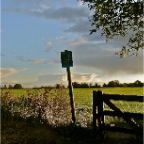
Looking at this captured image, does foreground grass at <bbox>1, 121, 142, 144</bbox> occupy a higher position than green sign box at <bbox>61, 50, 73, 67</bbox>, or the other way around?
green sign box at <bbox>61, 50, 73, 67</bbox>

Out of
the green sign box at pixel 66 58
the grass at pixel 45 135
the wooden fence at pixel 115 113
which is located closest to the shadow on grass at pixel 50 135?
the grass at pixel 45 135

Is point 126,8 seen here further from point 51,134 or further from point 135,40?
point 51,134

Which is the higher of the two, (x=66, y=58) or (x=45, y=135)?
(x=66, y=58)

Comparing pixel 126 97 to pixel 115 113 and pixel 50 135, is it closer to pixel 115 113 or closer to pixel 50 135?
pixel 115 113

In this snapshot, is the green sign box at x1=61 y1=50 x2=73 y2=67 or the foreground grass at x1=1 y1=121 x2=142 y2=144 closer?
the foreground grass at x1=1 y1=121 x2=142 y2=144

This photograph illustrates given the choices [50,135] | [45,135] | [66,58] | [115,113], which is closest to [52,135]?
[50,135]

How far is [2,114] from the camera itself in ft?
54.6

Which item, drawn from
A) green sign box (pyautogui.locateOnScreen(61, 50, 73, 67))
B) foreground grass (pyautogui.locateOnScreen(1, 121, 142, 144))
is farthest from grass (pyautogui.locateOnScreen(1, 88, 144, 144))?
green sign box (pyautogui.locateOnScreen(61, 50, 73, 67))

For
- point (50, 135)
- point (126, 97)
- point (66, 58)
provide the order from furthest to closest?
point (66, 58) → point (50, 135) → point (126, 97)

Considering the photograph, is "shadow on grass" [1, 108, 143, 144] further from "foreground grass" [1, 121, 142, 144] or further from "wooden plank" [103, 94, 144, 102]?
"wooden plank" [103, 94, 144, 102]

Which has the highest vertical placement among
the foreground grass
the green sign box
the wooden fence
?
the green sign box

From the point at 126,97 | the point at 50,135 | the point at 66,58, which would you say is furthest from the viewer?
the point at 66,58

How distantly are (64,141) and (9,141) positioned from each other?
188cm

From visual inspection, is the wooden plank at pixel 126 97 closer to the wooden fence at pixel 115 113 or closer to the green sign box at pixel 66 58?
the wooden fence at pixel 115 113
